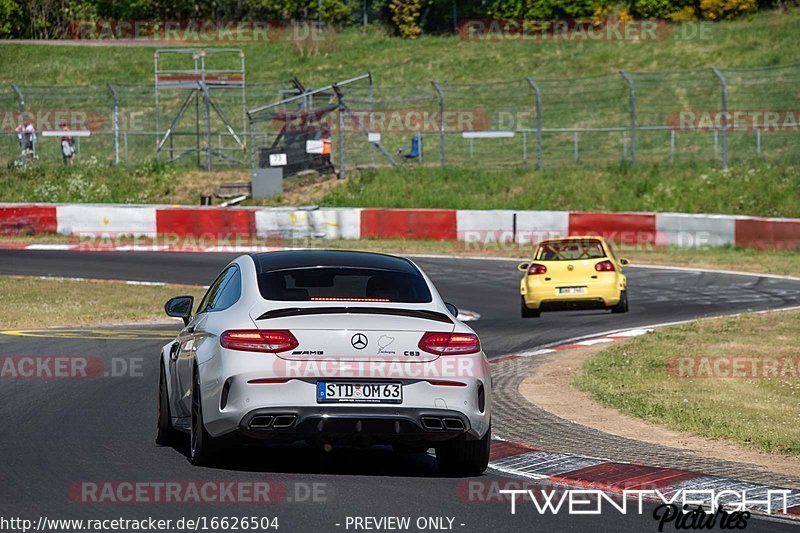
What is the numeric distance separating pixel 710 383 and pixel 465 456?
5945 mm

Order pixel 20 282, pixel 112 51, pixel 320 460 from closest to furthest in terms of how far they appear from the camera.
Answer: pixel 320 460, pixel 20 282, pixel 112 51

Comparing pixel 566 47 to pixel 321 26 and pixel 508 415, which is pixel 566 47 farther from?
pixel 508 415

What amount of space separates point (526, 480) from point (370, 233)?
80.9 ft

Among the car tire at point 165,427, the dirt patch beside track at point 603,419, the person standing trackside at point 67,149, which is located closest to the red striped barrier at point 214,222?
the person standing trackside at point 67,149

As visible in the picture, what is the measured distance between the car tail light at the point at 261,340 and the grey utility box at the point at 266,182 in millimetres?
29747

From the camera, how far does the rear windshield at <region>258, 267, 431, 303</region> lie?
8797 millimetres

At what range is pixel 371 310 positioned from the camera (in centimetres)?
845

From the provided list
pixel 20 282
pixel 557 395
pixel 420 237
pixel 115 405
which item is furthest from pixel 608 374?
pixel 420 237

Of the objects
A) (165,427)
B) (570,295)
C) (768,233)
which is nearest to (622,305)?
(570,295)

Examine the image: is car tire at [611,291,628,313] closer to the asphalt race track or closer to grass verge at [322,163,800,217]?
the asphalt race track

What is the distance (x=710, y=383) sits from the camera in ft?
46.1

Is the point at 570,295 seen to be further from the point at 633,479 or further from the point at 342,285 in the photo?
the point at 633,479

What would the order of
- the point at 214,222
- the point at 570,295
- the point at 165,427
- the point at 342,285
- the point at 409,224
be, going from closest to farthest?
the point at 342,285 < the point at 165,427 < the point at 570,295 < the point at 409,224 < the point at 214,222

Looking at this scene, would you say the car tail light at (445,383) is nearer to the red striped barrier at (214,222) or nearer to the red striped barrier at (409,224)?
the red striped barrier at (409,224)
